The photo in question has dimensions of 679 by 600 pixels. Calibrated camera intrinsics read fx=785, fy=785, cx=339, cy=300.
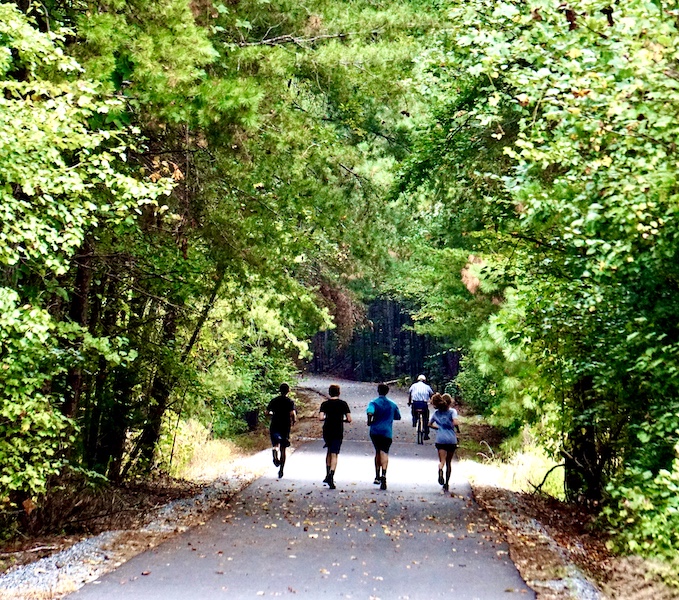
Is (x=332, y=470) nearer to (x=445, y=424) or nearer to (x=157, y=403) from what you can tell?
(x=445, y=424)

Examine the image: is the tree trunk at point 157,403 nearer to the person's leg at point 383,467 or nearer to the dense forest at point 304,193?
the dense forest at point 304,193

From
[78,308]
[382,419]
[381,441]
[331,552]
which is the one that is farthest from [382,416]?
[78,308]

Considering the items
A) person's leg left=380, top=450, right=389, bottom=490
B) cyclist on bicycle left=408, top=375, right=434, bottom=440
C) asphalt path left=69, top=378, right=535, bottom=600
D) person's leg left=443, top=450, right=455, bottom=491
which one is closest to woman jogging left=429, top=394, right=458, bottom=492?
person's leg left=443, top=450, right=455, bottom=491

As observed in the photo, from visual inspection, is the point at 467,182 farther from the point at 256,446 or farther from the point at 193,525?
the point at 256,446

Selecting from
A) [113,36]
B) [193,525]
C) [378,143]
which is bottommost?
[193,525]

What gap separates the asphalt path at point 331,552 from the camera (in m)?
6.95

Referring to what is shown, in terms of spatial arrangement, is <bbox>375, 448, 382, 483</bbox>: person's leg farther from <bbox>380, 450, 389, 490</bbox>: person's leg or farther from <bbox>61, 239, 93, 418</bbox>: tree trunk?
<bbox>61, 239, 93, 418</bbox>: tree trunk

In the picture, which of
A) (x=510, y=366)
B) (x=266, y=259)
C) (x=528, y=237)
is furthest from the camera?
(x=510, y=366)

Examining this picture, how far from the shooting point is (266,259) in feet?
33.2

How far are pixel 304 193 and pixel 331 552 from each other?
455cm

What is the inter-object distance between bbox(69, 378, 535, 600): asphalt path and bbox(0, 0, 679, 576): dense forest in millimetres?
1400

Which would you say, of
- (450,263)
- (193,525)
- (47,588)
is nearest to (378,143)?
(450,263)

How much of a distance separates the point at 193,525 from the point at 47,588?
3.87 metres

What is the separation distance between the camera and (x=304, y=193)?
10.4 metres
